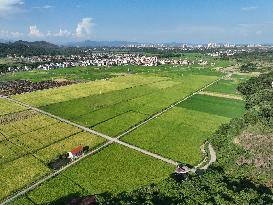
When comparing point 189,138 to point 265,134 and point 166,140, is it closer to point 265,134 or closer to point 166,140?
point 166,140

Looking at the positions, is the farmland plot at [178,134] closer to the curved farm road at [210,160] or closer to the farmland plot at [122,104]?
the curved farm road at [210,160]

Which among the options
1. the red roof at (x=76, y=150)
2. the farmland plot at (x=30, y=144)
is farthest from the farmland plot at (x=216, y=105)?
the red roof at (x=76, y=150)

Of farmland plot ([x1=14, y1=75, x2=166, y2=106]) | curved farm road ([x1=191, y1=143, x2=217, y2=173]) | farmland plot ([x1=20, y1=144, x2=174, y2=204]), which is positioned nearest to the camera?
farmland plot ([x1=20, y1=144, x2=174, y2=204])

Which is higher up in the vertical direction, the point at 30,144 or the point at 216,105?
the point at 216,105

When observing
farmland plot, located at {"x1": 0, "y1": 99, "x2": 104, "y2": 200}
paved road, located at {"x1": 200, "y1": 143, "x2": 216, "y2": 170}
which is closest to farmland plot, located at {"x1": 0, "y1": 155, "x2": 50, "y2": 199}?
farmland plot, located at {"x1": 0, "y1": 99, "x2": 104, "y2": 200}

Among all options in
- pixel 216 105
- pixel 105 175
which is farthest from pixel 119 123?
pixel 216 105

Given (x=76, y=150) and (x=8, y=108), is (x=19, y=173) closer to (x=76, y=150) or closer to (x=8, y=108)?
(x=76, y=150)

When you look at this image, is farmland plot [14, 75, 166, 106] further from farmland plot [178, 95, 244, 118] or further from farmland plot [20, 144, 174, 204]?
farmland plot [20, 144, 174, 204]

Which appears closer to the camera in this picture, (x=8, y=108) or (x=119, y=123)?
(x=119, y=123)

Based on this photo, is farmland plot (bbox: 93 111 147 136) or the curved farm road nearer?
the curved farm road

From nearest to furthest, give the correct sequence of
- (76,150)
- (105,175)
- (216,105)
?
(105,175) → (76,150) → (216,105)

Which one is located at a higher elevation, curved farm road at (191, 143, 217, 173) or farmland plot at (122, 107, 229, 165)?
farmland plot at (122, 107, 229, 165)

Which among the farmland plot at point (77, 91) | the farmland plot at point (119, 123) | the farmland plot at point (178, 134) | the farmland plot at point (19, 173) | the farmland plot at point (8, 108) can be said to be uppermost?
the farmland plot at point (77, 91)

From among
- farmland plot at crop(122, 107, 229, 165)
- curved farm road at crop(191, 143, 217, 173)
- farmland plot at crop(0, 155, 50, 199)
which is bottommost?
curved farm road at crop(191, 143, 217, 173)
